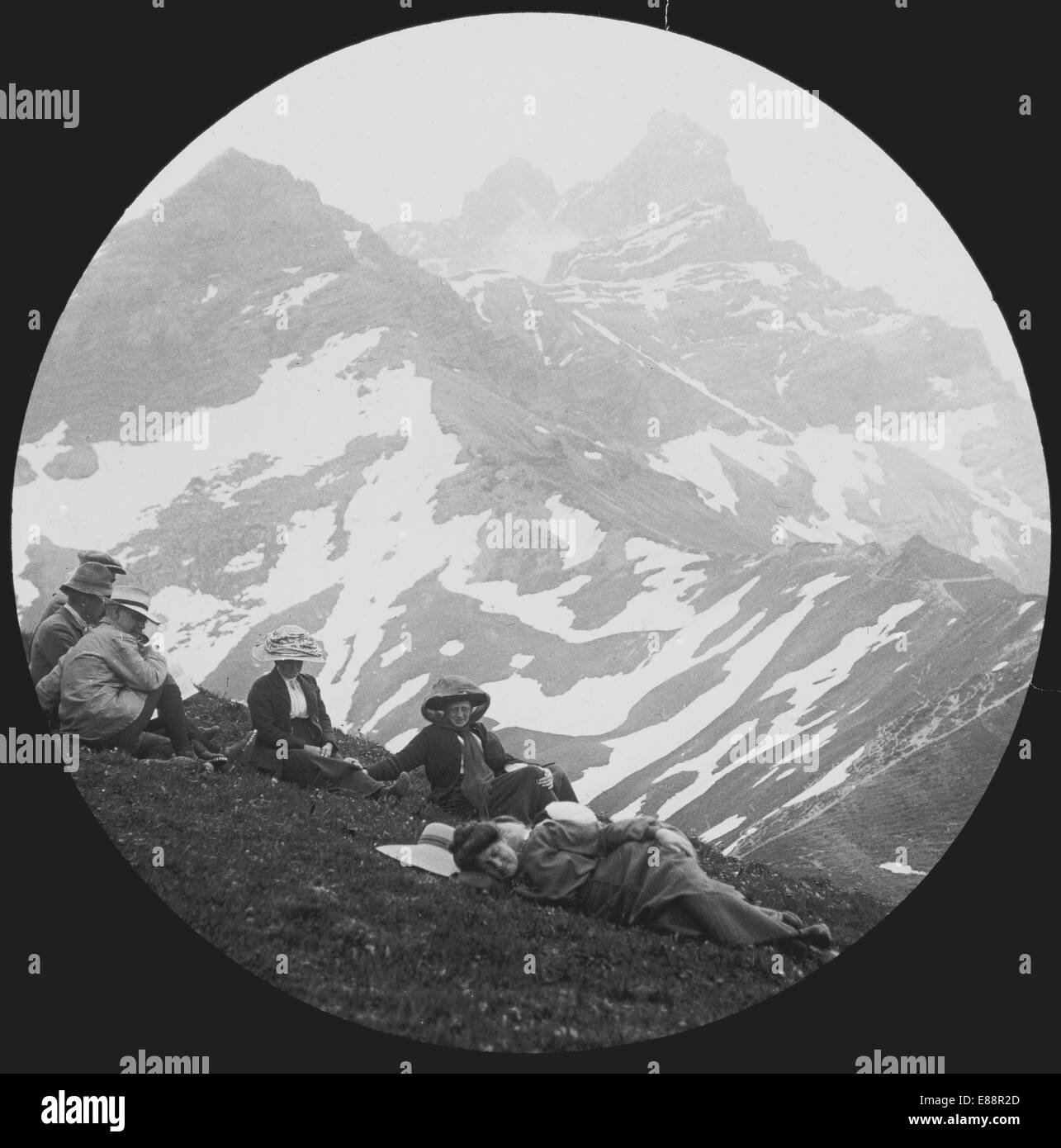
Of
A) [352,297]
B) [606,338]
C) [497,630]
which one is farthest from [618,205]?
[497,630]

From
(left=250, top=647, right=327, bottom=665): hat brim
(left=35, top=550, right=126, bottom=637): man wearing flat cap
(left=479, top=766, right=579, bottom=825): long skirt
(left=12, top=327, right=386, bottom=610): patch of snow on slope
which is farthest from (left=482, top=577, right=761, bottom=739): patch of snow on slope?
(left=35, top=550, right=126, bottom=637): man wearing flat cap

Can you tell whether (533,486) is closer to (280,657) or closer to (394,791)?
(280,657)

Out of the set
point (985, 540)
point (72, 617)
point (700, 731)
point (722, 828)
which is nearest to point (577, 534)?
point (700, 731)
